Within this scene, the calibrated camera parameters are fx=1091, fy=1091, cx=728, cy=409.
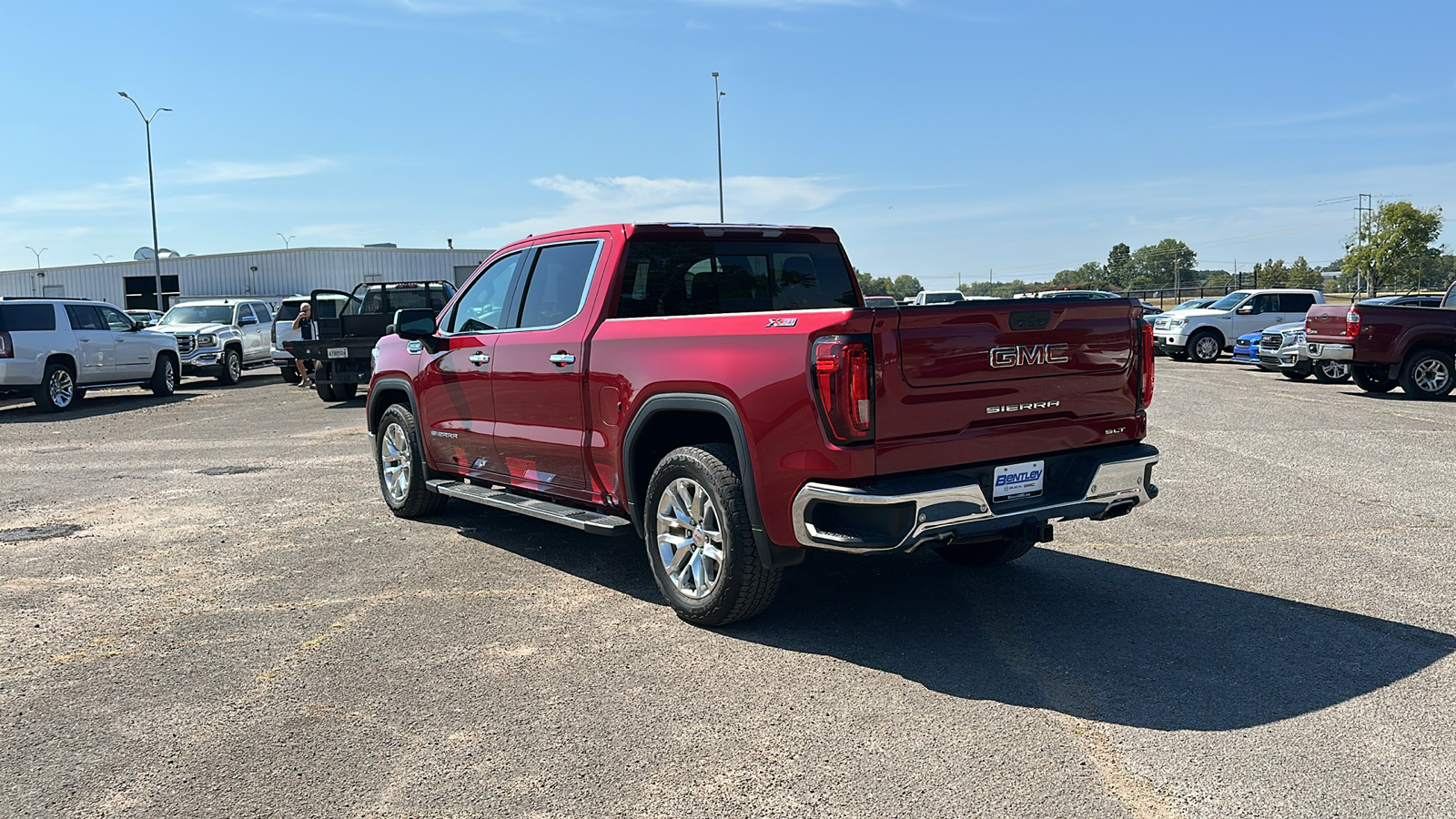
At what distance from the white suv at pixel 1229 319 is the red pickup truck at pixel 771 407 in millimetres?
23239

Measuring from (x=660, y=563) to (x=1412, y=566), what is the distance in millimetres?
4313

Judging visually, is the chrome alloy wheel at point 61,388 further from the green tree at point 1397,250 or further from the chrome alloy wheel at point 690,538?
the green tree at point 1397,250

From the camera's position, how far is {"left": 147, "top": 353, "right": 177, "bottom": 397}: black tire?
20.6 metres

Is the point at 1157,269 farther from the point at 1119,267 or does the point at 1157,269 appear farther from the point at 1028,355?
the point at 1028,355

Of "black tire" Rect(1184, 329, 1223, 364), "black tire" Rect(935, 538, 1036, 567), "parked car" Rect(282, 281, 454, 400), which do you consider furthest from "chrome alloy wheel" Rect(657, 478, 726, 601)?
"black tire" Rect(1184, 329, 1223, 364)

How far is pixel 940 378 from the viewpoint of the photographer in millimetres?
4652

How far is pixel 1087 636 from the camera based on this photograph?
5016 mm

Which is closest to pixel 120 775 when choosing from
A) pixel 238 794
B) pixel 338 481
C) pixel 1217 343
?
pixel 238 794

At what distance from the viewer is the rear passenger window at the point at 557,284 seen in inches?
242

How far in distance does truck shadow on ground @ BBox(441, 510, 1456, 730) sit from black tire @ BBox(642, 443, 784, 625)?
0.21 m

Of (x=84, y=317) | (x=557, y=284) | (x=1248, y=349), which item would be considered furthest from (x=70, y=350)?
(x=1248, y=349)

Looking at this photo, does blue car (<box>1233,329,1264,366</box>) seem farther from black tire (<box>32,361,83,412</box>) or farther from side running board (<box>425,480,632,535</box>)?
black tire (<box>32,361,83,412</box>)

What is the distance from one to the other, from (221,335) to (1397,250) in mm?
64848

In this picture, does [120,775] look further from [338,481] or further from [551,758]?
[338,481]
